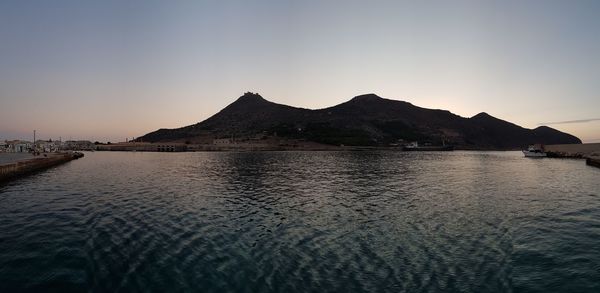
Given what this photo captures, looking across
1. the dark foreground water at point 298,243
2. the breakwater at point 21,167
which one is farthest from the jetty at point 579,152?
the breakwater at point 21,167

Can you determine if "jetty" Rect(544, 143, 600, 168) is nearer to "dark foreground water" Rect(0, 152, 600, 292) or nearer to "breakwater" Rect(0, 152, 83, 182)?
"dark foreground water" Rect(0, 152, 600, 292)

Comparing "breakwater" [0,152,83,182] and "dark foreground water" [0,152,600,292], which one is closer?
"dark foreground water" [0,152,600,292]

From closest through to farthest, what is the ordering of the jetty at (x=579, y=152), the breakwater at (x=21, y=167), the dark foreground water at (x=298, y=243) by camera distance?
the dark foreground water at (x=298, y=243) → the breakwater at (x=21, y=167) → the jetty at (x=579, y=152)

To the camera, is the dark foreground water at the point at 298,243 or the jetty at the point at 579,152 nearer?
the dark foreground water at the point at 298,243

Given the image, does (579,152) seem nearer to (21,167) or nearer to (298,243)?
(298,243)

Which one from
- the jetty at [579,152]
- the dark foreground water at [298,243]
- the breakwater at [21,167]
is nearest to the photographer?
the dark foreground water at [298,243]

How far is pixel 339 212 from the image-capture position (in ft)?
101

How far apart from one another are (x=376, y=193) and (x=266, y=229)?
848 inches

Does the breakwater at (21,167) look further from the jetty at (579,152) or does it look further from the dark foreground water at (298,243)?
the jetty at (579,152)

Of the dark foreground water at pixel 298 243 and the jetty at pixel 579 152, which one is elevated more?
the jetty at pixel 579 152

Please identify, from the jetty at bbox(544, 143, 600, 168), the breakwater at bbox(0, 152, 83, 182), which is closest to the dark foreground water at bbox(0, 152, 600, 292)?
the breakwater at bbox(0, 152, 83, 182)

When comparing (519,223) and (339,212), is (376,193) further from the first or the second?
(519,223)

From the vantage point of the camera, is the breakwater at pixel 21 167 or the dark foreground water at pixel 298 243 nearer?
the dark foreground water at pixel 298 243

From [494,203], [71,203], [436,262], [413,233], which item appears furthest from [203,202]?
[494,203]
